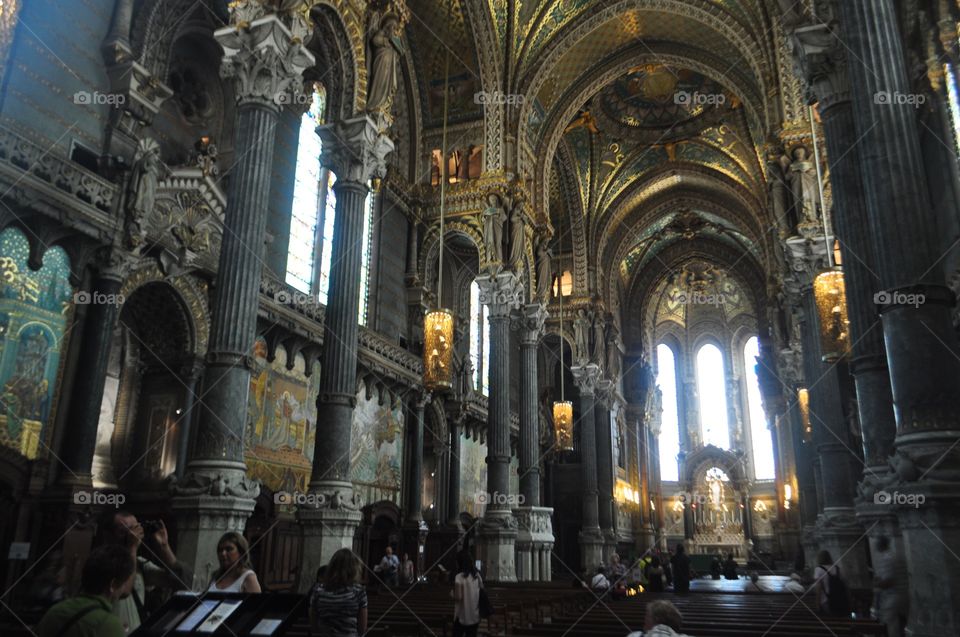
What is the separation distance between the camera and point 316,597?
4047mm

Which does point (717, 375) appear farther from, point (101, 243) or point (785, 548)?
point (101, 243)

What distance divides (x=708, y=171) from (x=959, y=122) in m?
18.9

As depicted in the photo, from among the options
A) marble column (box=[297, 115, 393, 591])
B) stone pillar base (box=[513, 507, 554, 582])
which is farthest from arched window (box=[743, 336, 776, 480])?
marble column (box=[297, 115, 393, 591])

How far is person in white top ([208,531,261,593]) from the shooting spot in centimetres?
397

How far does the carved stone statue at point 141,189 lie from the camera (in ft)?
32.7

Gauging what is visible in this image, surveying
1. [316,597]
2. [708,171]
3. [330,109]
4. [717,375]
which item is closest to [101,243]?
[330,109]

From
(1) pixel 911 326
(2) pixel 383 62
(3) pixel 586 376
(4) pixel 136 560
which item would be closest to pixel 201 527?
(4) pixel 136 560

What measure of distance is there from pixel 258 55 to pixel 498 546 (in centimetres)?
1067

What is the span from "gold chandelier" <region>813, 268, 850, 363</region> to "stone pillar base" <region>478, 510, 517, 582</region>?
7.19 meters

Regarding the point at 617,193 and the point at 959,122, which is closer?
the point at 959,122

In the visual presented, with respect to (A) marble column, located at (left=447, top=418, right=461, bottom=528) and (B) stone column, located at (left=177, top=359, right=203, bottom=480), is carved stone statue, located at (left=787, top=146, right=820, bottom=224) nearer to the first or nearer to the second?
(A) marble column, located at (left=447, top=418, right=461, bottom=528)

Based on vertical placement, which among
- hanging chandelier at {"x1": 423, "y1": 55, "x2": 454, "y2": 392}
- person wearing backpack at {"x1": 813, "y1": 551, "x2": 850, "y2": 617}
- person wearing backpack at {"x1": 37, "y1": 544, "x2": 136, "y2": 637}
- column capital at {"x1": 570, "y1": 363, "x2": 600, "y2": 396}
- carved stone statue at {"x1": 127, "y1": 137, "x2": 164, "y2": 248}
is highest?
column capital at {"x1": 570, "y1": 363, "x2": 600, "y2": 396}

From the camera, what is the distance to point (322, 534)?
9.00 metres

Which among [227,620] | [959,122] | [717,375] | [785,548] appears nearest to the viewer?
[227,620]
